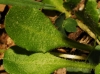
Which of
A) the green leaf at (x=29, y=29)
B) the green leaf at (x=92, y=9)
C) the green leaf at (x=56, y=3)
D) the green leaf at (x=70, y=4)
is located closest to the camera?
the green leaf at (x=92, y=9)

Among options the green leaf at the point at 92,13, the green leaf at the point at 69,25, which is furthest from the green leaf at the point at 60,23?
the green leaf at the point at 92,13

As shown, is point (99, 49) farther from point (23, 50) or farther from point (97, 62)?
point (23, 50)

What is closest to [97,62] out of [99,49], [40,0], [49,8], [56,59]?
[99,49]

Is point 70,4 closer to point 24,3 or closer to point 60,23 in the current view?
point 60,23

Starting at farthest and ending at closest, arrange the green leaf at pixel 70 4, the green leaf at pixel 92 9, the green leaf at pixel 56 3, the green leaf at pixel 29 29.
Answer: the green leaf at pixel 56 3 → the green leaf at pixel 70 4 → the green leaf at pixel 29 29 → the green leaf at pixel 92 9

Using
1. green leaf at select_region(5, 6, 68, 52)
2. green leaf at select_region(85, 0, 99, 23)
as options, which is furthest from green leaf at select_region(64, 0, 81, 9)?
green leaf at select_region(85, 0, 99, 23)

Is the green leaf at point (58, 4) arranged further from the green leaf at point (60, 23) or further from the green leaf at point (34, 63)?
the green leaf at point (34, 63)
